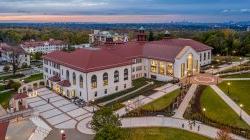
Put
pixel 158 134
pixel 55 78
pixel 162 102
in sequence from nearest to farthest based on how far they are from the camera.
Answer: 1. pixel 158 134
2. pixel 162 102
3. pixel 55 78

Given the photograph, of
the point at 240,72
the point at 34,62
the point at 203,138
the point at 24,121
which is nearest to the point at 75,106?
the point at 24,121

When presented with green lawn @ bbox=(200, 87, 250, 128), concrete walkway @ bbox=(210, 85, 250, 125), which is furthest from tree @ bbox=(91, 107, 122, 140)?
concrete walkway @ bbox=(210, 85, 250, 125)

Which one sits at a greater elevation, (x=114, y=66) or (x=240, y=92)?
(x=114, y=66)

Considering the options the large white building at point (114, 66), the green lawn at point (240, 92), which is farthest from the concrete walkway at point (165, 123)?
the large white building at point (114, 66)

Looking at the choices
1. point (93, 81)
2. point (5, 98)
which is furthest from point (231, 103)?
point (5, 98)

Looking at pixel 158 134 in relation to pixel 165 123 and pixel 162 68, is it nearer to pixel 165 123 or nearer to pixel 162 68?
pixel 165 123

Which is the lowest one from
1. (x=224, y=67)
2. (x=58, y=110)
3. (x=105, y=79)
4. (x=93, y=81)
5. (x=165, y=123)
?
(x=165, y=123)

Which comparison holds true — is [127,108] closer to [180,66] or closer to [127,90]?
[127,90]
